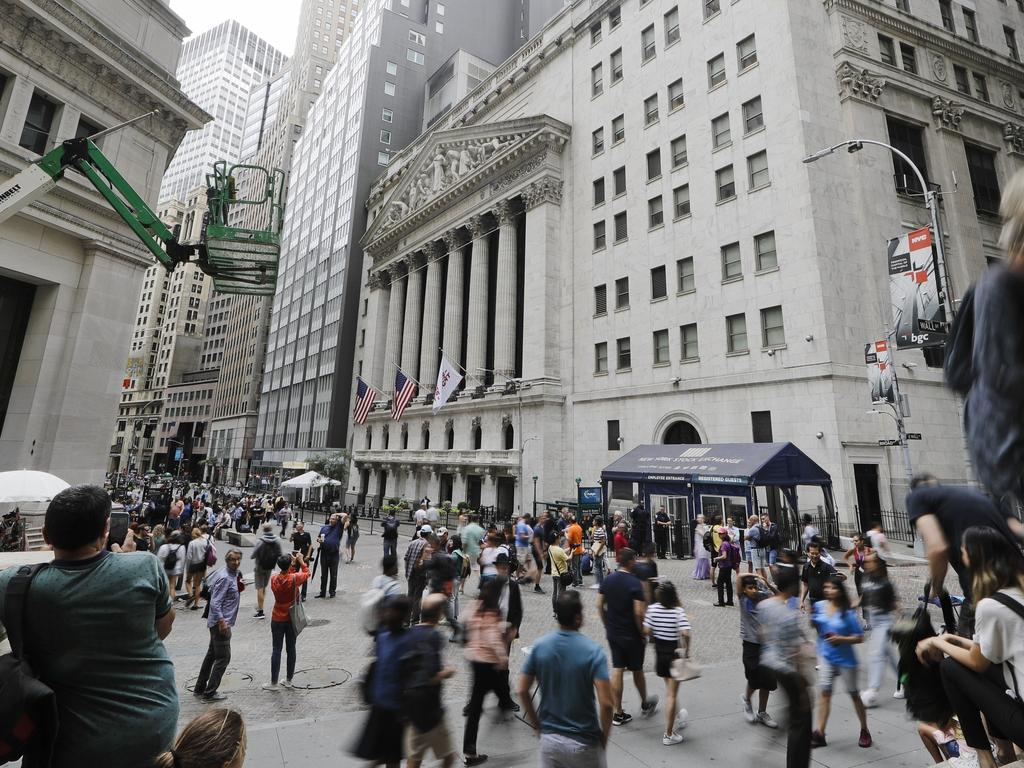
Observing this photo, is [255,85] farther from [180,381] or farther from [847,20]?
[847,20]

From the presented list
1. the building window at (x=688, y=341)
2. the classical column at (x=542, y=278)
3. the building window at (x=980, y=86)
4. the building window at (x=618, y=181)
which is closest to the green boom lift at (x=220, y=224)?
the building window at (x=688, y=341)

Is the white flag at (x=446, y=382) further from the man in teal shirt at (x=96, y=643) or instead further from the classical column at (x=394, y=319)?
the man in teal shirt at (x=96, y=643)

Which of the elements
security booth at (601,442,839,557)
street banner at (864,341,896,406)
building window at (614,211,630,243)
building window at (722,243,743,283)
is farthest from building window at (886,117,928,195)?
security booth at (601,442,839,557)

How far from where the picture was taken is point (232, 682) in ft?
27.5

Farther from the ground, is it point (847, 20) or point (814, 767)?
point (847, 20)

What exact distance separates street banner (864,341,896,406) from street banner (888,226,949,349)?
153 inches

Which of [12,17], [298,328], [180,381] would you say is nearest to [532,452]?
[12,17]

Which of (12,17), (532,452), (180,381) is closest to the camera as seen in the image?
(12,17)

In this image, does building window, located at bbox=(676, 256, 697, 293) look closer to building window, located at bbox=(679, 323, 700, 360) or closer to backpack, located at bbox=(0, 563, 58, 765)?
building window, located at bbox=(679, 323, 700, 360)

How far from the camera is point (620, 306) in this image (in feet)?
110

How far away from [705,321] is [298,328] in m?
62.5

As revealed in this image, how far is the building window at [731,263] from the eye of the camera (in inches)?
1097

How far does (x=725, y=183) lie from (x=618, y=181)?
26.3ft

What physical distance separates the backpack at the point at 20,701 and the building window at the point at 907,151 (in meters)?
34.9
